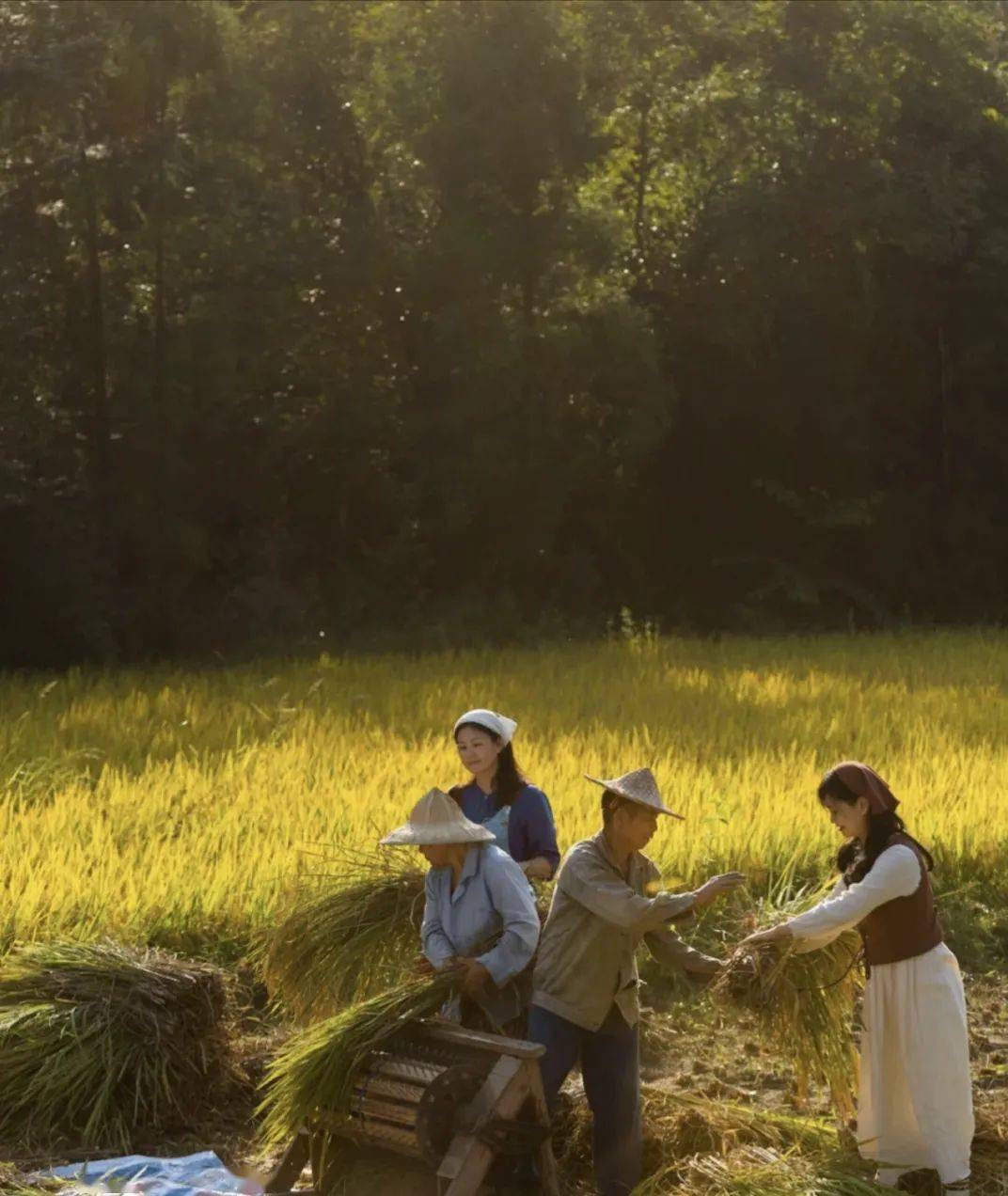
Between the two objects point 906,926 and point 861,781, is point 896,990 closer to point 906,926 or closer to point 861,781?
point 906,926

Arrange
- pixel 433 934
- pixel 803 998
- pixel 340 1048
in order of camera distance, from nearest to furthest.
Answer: pixel 340 1048, pixel 433 934, pixel 803 998

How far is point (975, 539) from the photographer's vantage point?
22.8 m

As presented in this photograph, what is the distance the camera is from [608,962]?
13.7 ft

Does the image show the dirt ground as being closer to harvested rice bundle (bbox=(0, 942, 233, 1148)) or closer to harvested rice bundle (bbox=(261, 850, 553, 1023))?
harvested rice bundle (bbox=(0, 942, 233, 1148))

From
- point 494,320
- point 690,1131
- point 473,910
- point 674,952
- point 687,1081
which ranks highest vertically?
point 494,320

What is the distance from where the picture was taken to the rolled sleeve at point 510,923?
163 inches

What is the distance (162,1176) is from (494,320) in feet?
51.5

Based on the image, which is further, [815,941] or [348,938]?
[348,938]

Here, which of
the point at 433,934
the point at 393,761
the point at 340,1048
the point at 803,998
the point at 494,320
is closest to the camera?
the point at 340,1048

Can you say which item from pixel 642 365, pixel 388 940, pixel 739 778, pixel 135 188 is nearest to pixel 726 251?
pixel 642 365

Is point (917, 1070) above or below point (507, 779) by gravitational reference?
below

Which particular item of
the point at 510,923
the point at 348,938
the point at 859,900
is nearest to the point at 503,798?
the point at 348,938

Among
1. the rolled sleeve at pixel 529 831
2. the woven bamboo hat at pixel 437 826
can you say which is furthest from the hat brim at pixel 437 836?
the rolled sleeve at pixel 529 831

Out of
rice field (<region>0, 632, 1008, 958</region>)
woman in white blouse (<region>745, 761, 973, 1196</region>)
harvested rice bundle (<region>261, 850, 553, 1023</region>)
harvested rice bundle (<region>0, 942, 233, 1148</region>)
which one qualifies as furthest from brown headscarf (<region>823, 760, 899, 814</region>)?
rice field (<region>0, 632, 1008, 958</region>)
